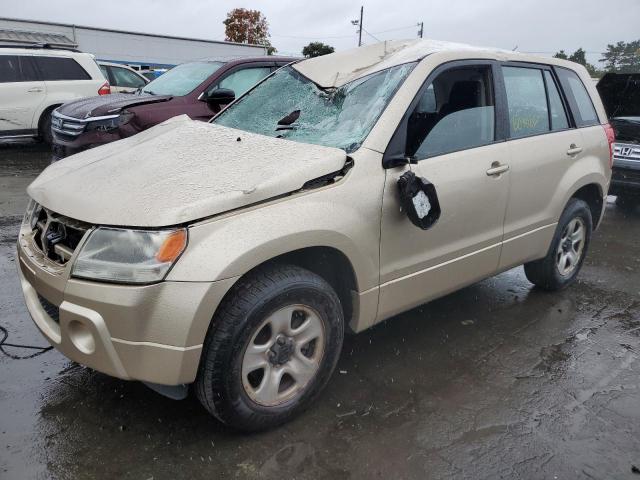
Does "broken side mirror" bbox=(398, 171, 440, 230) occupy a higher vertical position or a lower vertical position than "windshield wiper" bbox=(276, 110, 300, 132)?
lower

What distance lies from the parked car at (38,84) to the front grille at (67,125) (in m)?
3.63

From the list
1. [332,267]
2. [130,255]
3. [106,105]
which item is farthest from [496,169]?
[106,105]

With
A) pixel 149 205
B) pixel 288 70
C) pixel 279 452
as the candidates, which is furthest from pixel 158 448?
pixel 288 70

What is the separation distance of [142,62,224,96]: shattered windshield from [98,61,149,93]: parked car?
5.29 m

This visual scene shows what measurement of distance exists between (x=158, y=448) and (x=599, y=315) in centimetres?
331

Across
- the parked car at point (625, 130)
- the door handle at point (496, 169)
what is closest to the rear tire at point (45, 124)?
the door handle at point (496, 169)

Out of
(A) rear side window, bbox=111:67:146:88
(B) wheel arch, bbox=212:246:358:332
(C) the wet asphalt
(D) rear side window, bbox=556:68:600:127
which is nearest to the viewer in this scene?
(C) the wet asphalt

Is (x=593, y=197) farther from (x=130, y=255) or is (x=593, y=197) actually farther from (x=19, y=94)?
(x=19, y=94)

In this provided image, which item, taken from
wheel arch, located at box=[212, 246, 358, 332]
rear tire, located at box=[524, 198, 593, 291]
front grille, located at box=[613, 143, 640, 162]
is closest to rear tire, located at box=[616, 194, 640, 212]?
front grille, located at box=[613, 143, 640, 162]

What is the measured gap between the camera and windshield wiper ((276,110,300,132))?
309 cm

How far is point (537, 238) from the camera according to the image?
12.4 feet

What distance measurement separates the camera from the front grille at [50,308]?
7.91 ft

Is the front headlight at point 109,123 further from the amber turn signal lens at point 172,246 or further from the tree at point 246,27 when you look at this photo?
the tree at point 246,27

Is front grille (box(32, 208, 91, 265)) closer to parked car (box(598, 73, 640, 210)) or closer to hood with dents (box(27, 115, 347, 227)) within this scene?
hood with dents (box(27, 115, 347, 227))
